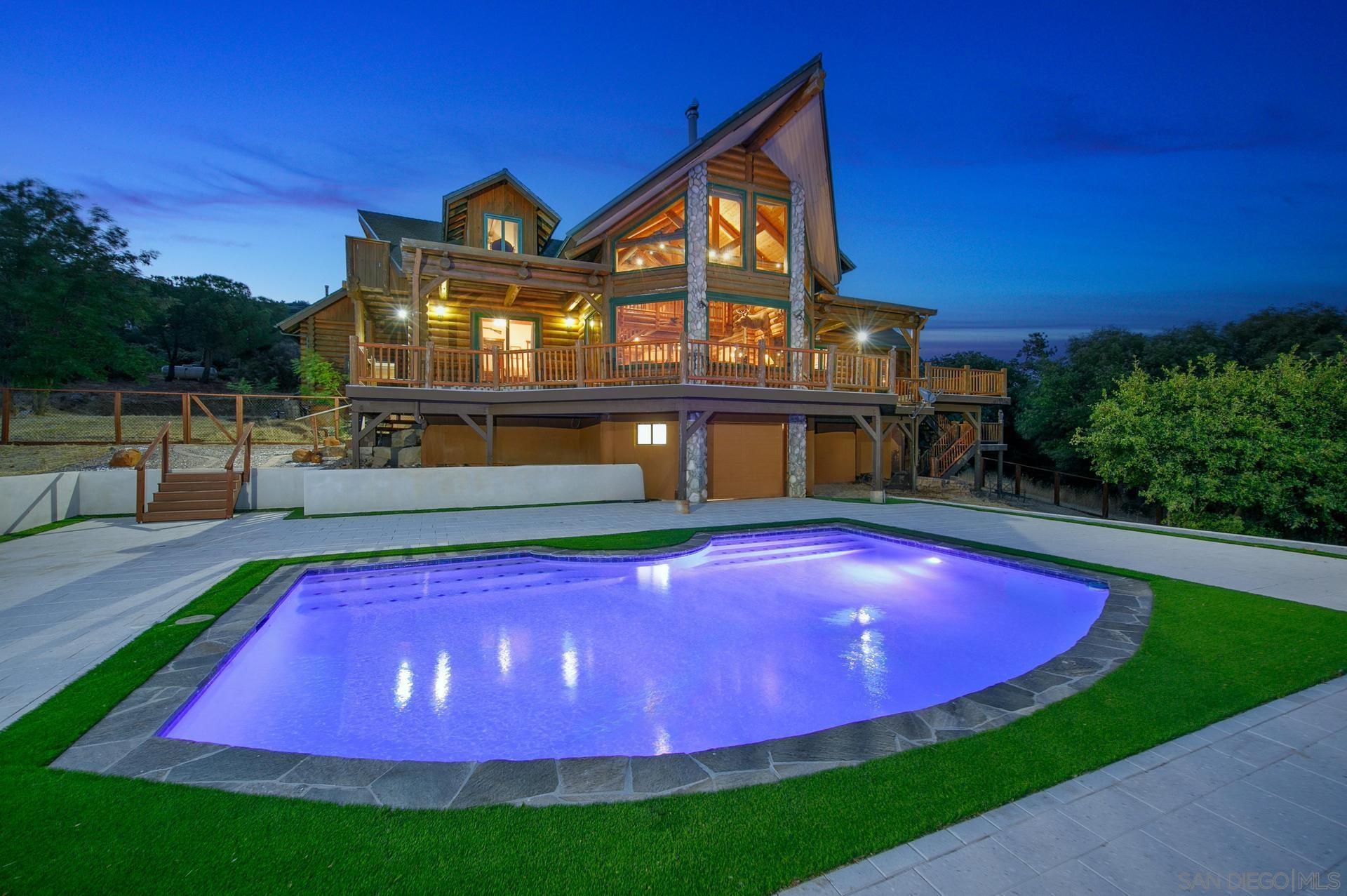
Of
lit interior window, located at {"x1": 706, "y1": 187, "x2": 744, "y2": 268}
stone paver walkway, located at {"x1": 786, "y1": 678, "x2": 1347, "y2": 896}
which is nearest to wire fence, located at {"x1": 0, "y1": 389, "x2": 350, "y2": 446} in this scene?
lit interior window, located at {"x1": 706, "y1": 187, "x2": 744, "y2": 268}

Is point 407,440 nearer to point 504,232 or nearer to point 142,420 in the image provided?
point 504,232

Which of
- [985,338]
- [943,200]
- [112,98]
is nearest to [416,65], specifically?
[112,98]

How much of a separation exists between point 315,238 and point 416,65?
28.2 metres

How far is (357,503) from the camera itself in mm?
10766

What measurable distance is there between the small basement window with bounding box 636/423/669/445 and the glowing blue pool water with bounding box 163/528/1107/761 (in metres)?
5.77

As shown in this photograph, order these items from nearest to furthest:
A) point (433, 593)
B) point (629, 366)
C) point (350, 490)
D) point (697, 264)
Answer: point (433, 593) < point (350, 490) < point (629, 366) < point (697, 264)

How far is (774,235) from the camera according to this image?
14.4 metres

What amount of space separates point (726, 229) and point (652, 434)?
558 centimetres

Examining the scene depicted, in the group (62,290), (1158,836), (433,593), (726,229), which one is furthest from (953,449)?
(62,290)

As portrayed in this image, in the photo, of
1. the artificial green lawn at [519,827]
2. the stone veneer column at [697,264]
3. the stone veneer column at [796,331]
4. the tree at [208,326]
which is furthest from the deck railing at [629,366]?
the tree at [208,326]

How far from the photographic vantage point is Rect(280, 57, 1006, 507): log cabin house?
12.2 metres

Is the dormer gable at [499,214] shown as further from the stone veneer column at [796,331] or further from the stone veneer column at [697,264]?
the stone veneer column at [796,331]

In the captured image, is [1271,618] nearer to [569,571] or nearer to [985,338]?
[569,571]

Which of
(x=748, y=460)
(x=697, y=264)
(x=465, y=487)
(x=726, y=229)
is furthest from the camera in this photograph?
(x=748, y=460)
